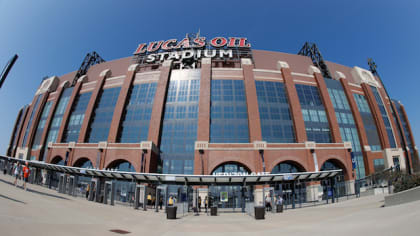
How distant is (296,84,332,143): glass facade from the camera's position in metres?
35.8

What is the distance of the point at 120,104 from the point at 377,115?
52871 millimetres

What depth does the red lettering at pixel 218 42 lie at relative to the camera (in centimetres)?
4683

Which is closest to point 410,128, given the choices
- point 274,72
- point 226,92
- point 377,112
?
point 377,112

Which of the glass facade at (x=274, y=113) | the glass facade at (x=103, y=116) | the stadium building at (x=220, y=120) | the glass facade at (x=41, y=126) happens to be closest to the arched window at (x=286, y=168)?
the stadium building at (x=220, y=120)

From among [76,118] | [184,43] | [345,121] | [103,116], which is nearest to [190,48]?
[184,43]

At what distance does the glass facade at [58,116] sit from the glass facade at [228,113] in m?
35.3

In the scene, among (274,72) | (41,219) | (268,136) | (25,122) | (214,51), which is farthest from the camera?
(25,122)

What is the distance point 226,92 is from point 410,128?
53.0 meters

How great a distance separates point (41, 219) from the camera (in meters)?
8.04

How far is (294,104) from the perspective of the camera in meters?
36.1

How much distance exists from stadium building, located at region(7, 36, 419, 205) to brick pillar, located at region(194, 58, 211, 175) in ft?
0.55

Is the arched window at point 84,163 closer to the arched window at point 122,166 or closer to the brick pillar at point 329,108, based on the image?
the arched window at point 122,166

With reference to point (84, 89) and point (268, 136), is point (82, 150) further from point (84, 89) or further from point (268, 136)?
point (268, 136)

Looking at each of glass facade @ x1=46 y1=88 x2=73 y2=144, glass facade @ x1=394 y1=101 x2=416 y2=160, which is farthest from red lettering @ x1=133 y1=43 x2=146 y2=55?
glass facade @ x1=394 y1=101 x2=416 y2=160
